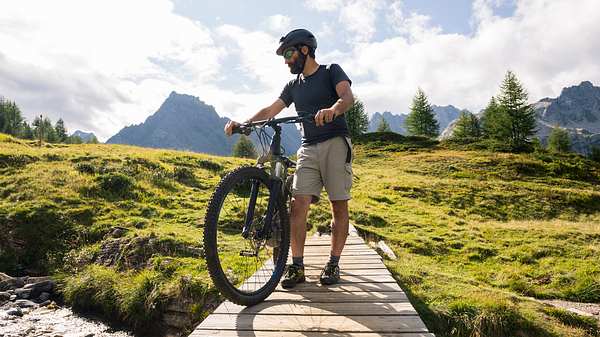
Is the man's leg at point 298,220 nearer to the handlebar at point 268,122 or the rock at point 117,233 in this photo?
the handlebar at point 268,122

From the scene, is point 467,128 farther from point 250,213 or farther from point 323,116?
point 250,213

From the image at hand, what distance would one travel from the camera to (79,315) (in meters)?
7.38

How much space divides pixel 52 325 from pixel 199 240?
3.65 meters

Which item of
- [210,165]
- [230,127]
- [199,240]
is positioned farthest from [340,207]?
[210,165]

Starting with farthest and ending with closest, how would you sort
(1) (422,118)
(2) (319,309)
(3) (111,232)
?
(1) (422,118) → (3) (111,232) → (2) (319,309)

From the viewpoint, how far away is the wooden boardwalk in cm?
336

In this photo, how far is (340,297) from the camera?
4.29 meters

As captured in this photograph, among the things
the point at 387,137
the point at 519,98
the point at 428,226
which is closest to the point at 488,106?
the point at 519,98

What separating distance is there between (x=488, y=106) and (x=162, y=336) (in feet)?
254

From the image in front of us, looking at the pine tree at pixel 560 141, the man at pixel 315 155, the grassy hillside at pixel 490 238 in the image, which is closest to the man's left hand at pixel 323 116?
the man at pixel 315 155

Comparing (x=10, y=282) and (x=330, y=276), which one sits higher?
(x=330, y=276)

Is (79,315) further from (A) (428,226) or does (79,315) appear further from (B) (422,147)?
(B) (422,147)

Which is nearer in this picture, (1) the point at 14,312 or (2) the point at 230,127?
(2) the point at 230,127

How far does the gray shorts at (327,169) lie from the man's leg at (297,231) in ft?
0.43
